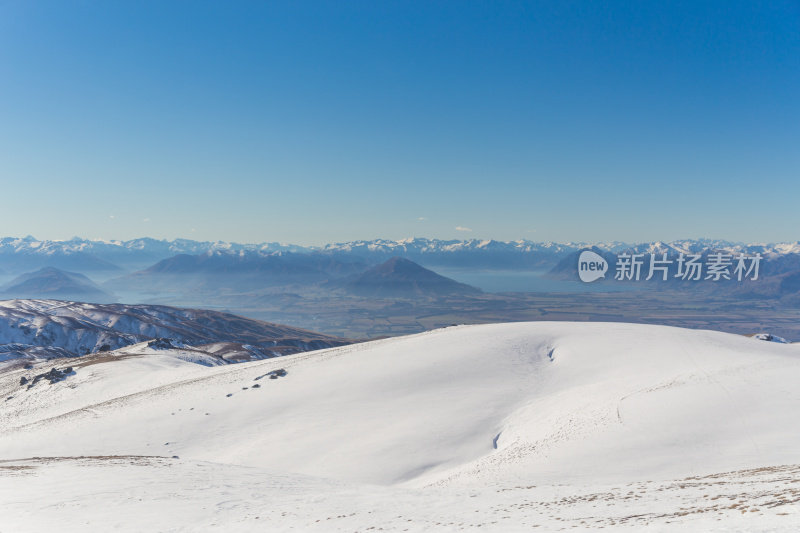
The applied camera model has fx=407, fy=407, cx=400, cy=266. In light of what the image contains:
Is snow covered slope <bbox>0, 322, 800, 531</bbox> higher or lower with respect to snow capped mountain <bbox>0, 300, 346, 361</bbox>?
higher

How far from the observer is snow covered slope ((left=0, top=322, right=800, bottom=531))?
16.0 meters

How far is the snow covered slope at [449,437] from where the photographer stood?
16000 mm

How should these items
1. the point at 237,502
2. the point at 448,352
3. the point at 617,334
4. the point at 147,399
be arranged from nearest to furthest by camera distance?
the point at 237,502 → the point at 147,399 → the point at 448,352 → the point at 617,334

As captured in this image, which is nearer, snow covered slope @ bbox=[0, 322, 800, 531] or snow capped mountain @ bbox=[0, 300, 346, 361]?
snow covered slope @ bbox=[0, 322, 800, 531]

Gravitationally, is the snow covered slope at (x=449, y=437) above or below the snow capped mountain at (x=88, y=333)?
above

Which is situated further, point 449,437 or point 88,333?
point 88,333

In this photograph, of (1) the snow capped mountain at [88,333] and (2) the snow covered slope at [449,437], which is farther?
(1) the snow capped mountain at [88,333]

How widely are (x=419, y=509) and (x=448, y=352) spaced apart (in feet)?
94.6

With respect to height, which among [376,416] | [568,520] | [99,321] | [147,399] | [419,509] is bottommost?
[99,321]

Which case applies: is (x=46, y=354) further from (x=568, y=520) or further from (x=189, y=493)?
(x=568, y=520)

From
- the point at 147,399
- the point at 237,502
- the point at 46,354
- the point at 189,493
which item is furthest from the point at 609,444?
the point at 46,354

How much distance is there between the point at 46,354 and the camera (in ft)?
345

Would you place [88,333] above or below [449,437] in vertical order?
below

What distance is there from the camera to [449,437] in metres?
29.5
